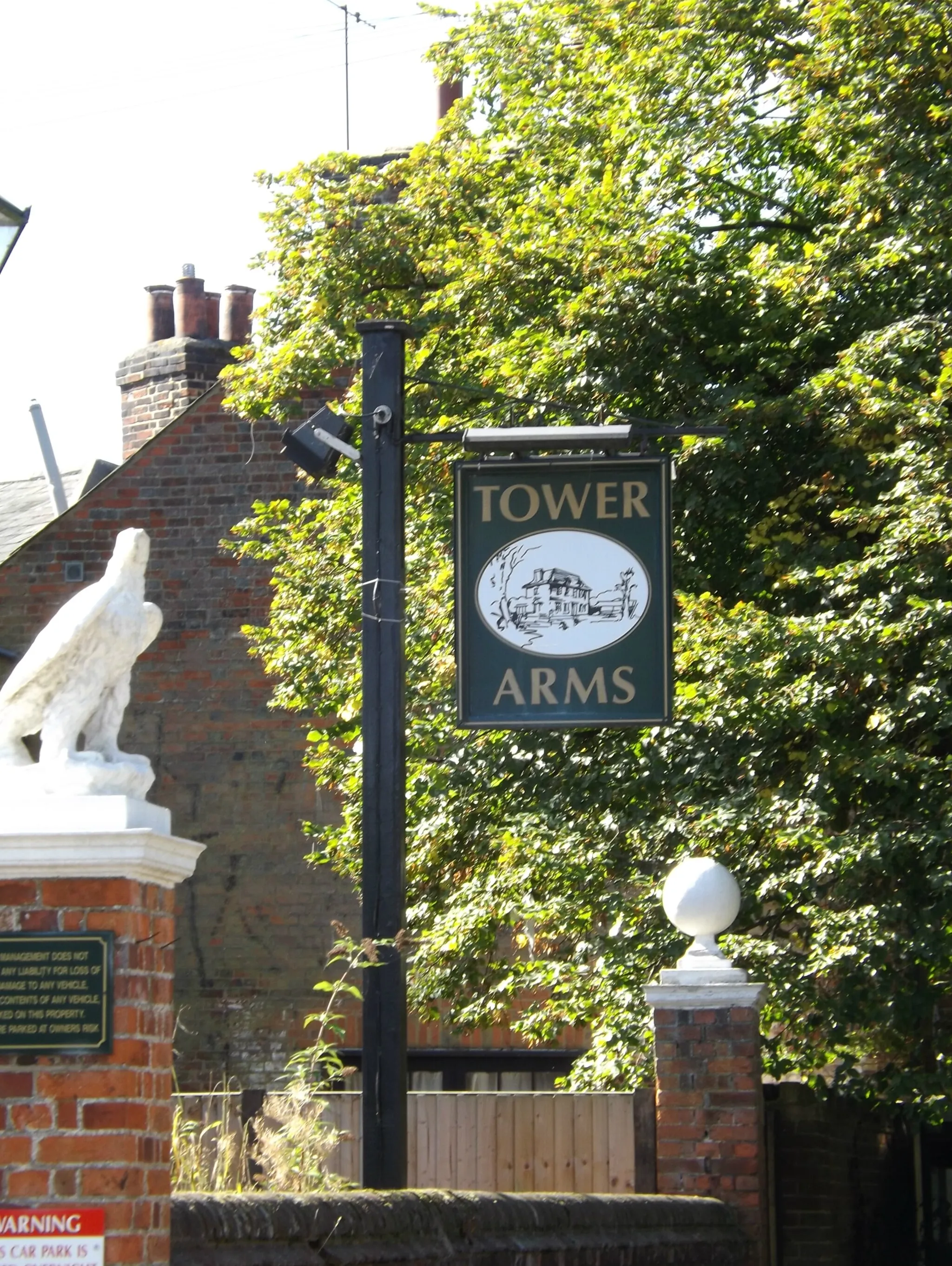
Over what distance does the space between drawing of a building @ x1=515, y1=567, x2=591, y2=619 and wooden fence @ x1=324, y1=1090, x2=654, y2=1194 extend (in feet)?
8.47

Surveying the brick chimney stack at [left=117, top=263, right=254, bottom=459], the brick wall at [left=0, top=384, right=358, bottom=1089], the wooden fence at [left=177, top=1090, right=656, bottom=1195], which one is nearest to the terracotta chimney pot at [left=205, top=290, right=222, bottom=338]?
the brick chimney stack at [left=117, top=263, right=254, bottom=459]

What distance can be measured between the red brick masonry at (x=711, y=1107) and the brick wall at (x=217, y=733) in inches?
373

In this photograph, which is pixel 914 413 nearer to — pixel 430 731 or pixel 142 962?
pixel 430 731

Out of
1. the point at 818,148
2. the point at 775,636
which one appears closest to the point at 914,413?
the point at 775,636

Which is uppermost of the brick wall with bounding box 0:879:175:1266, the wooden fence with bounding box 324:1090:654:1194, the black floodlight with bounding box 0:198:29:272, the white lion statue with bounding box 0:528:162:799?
the black floodlight with bounding box 0:198:29:272

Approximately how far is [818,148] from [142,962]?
441 inches

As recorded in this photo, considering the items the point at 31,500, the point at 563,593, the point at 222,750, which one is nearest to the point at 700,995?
the point at 563,593

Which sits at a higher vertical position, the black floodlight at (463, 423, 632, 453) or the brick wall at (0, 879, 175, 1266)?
the black floodlight at (463, 423, 632, 453)

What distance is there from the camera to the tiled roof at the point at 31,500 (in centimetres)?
2177

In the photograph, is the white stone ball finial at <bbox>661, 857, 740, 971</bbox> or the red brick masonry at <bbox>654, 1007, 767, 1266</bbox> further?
the white stone ball finial at <bbox>661, 857, 740, 971</bbox>

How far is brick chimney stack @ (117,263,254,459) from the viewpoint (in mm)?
21625

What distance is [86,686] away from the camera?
5508mm

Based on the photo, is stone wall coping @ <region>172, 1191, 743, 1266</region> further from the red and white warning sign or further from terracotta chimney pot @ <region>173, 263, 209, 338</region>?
terracotta chimney pot @ <region>173, 263, 209, 338</region>

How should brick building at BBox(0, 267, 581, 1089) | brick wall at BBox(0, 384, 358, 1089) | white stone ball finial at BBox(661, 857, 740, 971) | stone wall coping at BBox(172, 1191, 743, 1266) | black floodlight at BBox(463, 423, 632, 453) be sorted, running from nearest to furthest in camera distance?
stone wall coping at BBox(172, 1191, 743, 1266), black floodlight at BBox(463, 423, 632, 453), white stone ball finial at BBox(661, 857, 740, 971), brick building at BBox(0, 267, 581, 1089), brick wall at BBox(0, 384, 358, 1089)
